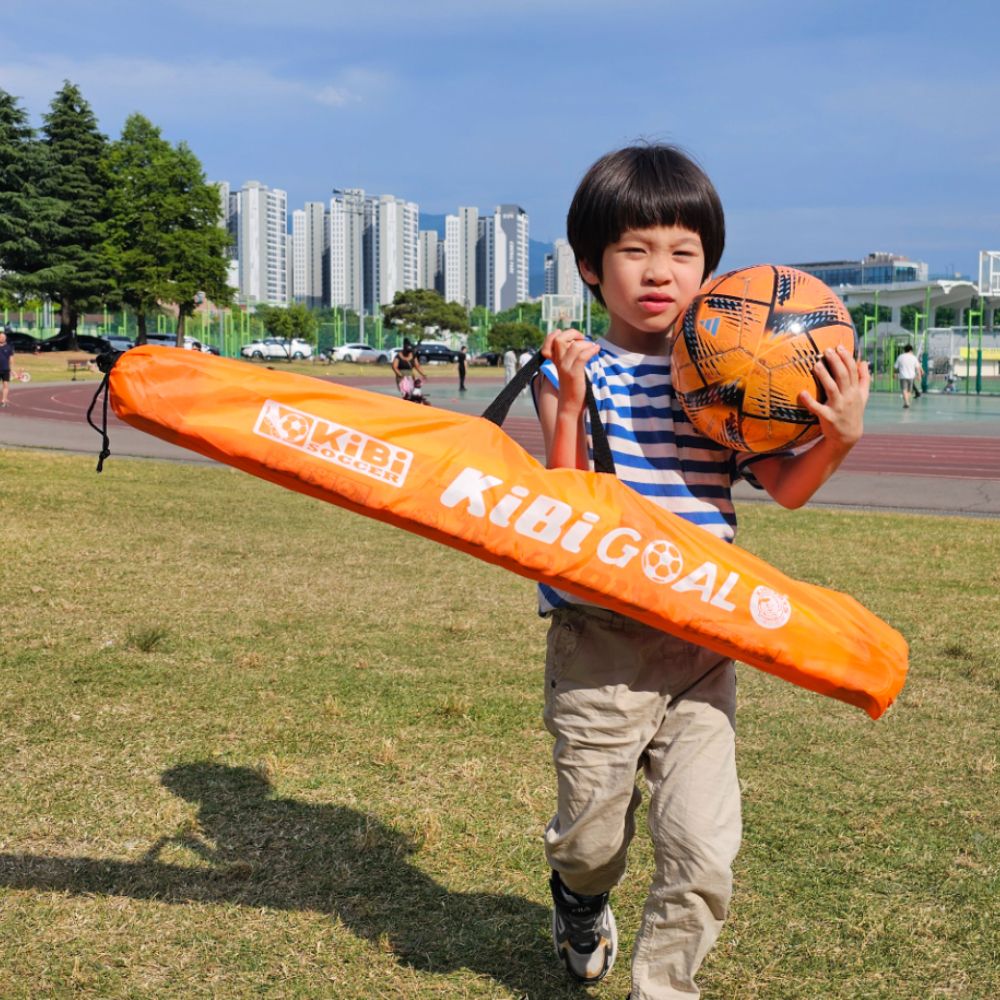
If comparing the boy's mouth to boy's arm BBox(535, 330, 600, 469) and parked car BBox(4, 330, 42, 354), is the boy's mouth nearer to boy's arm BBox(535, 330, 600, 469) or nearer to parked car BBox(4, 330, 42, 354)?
boy's arm BBox(535, 330, 600, 469)

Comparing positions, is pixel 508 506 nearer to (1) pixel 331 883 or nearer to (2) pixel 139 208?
(1) pixel 331 883

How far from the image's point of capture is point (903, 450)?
18.5 m

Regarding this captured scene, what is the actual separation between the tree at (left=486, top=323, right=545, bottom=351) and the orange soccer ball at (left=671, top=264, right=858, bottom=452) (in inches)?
3407

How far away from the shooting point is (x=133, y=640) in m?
5.83

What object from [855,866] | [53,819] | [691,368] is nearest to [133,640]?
[53,819]

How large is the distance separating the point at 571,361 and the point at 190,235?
6084cm

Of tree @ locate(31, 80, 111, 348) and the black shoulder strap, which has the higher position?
tree @ locate(31, 80, 111, 348)

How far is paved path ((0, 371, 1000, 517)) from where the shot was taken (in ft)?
40.8

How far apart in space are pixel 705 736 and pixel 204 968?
1.34 metres

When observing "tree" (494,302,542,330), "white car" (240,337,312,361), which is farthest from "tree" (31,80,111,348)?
"tree" (494,302,542,330)

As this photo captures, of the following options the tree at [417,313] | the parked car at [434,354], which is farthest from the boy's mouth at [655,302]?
the tree at [417,313]

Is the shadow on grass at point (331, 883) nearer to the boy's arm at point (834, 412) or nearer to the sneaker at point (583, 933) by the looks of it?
the sneaker at point (583, 933)

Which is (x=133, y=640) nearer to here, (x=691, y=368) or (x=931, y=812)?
(x=931, y=812)

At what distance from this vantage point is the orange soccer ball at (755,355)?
2.43m
